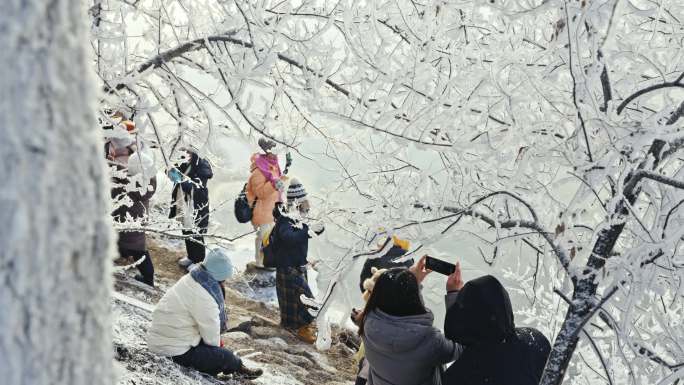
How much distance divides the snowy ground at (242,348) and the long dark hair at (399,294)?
5.10ft

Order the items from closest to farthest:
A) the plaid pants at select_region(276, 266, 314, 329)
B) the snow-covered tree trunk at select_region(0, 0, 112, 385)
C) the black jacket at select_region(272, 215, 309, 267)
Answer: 1. the snow-covered tree trunk at select_region(0, 0, 112, 385)
2. the black jacket at select_region(272, 215, 309, 267)
3. the plaid pants at select_region(276, 266, 314, 329)

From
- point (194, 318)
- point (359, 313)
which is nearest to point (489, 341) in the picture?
point (359, 313)

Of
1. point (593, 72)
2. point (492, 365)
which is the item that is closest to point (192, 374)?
point (492, 365)

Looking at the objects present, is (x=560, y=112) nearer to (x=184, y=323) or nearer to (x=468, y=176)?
(x=468, y=176)

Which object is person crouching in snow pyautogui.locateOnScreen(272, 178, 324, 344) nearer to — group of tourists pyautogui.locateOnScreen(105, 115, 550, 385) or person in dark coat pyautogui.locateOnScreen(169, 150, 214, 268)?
person in dark coat pyautogui.locateOnScreen(169, 150, 214, 268)

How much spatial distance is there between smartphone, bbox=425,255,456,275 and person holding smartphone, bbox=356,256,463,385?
0.53 ft

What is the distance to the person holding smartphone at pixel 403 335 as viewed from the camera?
3453mm

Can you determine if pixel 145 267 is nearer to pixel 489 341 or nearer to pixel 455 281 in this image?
pixel 455 281

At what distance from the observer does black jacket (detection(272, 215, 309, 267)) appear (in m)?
6.54

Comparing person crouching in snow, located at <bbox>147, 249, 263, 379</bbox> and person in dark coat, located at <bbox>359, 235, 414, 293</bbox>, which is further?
person in dark coat, located at <bbox>359, 235, 414, 293</bbox>

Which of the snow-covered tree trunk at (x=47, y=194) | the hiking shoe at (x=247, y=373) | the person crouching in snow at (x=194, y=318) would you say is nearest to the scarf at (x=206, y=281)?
the person crouching in snow at (x=194, y=318)

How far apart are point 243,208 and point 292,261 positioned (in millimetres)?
1365

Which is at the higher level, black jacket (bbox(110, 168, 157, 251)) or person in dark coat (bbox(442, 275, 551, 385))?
person in dark coat (bbox(442, 275, 551, 385))

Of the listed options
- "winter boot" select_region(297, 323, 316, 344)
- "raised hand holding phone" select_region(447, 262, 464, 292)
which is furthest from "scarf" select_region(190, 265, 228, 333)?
"winter boot" select_region(297, 323, 316, 344)
